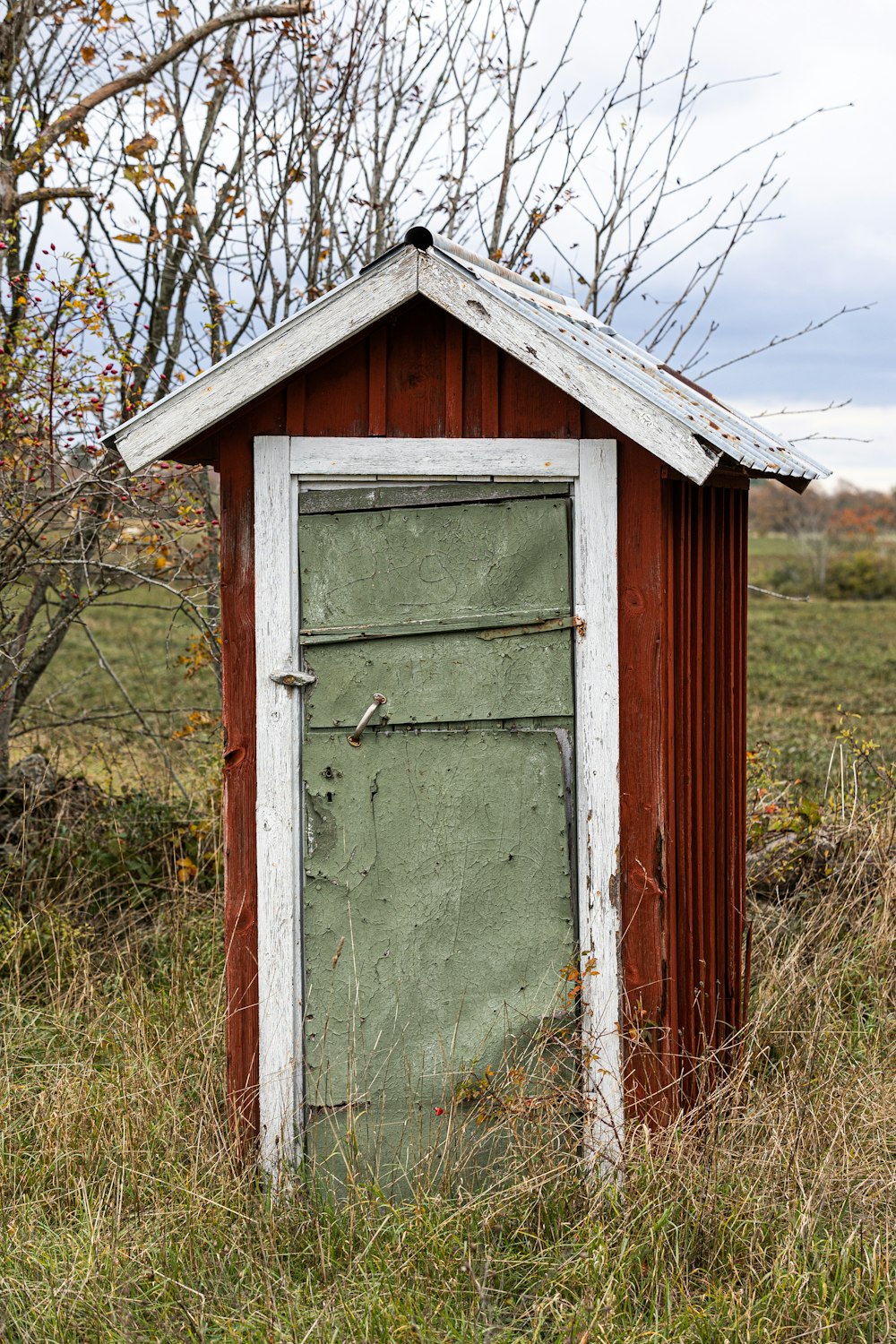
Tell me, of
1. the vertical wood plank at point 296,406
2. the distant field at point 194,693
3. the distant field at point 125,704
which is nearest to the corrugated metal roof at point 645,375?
the vertical wood plank at point 296,406

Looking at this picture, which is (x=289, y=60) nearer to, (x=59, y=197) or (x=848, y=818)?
(x=59, y=197)

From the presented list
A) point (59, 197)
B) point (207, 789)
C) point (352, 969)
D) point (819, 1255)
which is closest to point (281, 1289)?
point (352, 969)

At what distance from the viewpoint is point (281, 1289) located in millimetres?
3074

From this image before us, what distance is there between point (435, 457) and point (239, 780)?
1.17m

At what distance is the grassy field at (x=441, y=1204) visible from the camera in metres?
2.92

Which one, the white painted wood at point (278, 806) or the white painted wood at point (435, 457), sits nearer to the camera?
the white painted wood at point (435, 457)

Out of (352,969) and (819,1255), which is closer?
(819,1255)

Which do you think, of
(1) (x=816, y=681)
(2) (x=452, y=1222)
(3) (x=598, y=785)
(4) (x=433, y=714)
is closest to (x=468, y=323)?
(4) (x=433, y=714)

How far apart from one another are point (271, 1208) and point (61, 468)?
380cm

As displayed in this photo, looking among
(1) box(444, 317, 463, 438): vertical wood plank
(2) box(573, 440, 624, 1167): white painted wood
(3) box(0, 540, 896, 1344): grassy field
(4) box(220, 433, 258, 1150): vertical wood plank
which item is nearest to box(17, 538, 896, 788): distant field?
(3) box(0, 540, 896, 1344): grassy field

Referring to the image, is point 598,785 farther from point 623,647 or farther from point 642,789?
point 623,647

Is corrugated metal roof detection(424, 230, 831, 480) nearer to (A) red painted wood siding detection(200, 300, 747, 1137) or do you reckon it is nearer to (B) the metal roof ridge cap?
(B) the metal roof ridge cap

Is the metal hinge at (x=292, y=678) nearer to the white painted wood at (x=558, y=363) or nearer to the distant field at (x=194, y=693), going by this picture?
the white painted wood at (x=558, y=363)

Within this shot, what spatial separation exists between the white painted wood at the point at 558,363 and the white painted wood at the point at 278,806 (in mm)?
689
